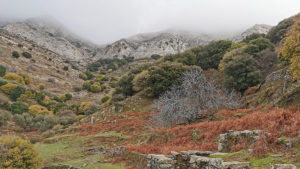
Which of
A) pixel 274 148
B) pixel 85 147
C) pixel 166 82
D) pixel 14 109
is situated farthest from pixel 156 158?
pixel 14 109

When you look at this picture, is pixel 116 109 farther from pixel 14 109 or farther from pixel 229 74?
pixel 14 109

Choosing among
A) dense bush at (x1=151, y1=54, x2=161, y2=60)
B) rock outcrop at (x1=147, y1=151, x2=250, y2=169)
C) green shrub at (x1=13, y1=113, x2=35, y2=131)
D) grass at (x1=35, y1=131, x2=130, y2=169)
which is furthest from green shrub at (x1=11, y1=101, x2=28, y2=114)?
dense bush at (x1=151, y1=54, x2=161, y2=60)

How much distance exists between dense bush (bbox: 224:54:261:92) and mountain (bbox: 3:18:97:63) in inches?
4741

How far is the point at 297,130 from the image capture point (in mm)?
6598

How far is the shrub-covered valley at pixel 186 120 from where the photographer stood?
740 cm

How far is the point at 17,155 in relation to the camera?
11.7m

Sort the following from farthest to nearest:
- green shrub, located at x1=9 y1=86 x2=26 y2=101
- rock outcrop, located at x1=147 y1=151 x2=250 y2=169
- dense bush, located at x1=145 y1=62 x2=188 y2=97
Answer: green shrub, located at x1=9 y1=86 x2=26 y2=101
dense bush, located at x1=145 y1=62 x2=188 y2=97
rock outcrop, located at x1=147 y1=151 x2=250 y2=169

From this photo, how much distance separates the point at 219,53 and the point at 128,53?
96.6m

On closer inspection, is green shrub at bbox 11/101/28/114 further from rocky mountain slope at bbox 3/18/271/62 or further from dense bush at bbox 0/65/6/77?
rocky mountain slope at bbox 3/18/271/62

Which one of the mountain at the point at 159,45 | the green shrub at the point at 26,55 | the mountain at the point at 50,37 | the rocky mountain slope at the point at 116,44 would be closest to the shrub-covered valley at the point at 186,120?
the green shrub at the point at 26,55

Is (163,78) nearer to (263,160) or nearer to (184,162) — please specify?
(184,162)

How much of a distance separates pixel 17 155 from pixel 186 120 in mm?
14152

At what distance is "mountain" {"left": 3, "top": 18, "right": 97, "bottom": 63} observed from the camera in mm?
122988

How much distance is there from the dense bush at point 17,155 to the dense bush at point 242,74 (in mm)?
26437
